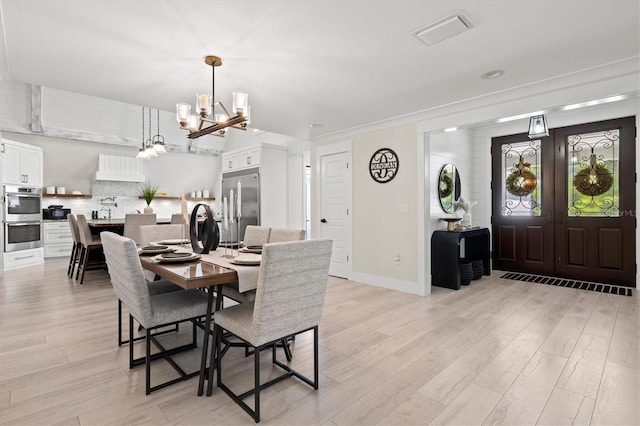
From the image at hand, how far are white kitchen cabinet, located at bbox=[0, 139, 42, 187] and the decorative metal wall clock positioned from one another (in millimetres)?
6222

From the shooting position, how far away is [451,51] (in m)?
2.54

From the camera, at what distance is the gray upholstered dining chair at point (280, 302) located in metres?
1.64

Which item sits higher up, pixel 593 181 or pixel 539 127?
pixel 539 127

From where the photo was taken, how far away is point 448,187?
201 inches

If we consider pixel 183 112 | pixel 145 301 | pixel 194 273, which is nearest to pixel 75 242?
pixel 183 112

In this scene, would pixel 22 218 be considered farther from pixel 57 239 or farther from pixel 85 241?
pixel 85 241

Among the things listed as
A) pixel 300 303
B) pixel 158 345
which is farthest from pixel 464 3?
pixel 158 345

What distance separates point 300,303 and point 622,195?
5052mm

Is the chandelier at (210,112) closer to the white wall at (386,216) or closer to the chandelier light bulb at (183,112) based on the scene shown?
the chandelier light bulb at (183,112)

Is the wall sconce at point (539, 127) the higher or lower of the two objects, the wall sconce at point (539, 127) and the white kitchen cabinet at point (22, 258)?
the higher

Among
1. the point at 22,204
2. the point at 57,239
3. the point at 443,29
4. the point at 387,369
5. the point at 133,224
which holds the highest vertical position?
the point at 443,29

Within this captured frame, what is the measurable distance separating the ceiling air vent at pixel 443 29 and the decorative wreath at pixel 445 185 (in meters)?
2.91

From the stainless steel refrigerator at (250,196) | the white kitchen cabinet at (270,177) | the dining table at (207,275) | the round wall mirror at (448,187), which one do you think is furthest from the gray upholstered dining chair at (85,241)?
the round wall mirror at (448,187)

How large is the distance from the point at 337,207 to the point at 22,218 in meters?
5.90
